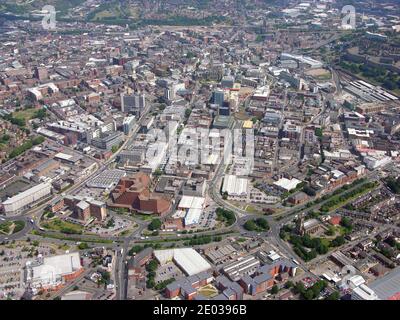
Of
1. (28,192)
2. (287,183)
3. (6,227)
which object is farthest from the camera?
(287,183)

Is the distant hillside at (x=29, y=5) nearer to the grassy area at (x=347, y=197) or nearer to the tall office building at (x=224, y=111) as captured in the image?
the tall office building at (x=224, y=111)

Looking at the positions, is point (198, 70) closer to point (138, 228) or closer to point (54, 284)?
point (138, 228)

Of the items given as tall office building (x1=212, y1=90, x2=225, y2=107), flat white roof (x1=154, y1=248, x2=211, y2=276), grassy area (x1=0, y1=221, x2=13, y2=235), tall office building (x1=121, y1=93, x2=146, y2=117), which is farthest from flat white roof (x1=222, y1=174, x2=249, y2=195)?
tall office building (x1=121, y1=93, x2=146, y2=117)

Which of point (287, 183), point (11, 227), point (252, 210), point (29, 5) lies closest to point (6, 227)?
point (11, 227)

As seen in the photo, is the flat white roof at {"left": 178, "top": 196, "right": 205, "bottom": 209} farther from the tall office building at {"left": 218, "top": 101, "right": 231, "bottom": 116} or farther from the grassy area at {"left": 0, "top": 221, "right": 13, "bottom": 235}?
the tall office building at {"left": 218, "top": 101, "right": 231, "bottom": 116}

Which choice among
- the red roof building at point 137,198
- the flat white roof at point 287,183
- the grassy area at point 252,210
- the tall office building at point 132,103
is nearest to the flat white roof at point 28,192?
the red roof building at point 137,198

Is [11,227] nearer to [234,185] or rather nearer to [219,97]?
[234,185]

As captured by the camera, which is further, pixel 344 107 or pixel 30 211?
pixel 344 107
